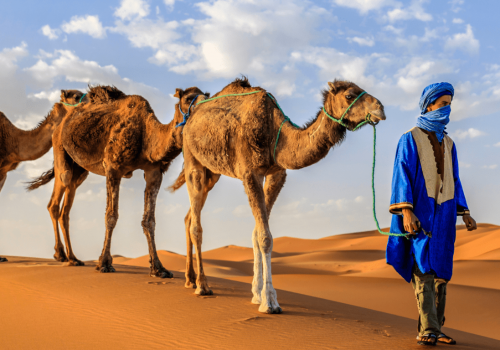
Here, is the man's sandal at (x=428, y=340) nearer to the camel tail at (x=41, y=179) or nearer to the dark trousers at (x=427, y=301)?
the dark trousers at (x=427, y=301)

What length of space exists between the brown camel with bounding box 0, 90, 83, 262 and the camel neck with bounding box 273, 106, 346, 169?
853 cm

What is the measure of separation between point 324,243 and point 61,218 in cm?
3085

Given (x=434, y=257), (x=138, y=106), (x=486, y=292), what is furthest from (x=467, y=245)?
(x=434, y=257)

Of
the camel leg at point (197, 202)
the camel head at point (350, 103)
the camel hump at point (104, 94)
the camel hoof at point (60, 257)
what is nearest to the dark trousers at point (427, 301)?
the camel head at point (350, 103)

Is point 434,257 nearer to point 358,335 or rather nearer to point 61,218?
point 358,335

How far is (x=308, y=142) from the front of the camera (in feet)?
20.1

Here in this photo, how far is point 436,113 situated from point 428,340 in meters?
2.41

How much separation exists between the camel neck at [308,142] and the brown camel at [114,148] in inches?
108

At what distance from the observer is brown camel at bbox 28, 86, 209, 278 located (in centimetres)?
927

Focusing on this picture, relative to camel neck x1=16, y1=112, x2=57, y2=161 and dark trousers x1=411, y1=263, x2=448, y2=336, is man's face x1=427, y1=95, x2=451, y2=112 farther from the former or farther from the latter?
camel neck x1=16, y1=112, x2=57, y2=161

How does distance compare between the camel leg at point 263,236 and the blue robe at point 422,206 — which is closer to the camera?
the blue robe at point 422,206

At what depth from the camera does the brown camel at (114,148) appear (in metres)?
9.27

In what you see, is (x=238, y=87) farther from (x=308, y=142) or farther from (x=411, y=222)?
(x=411, y=222)

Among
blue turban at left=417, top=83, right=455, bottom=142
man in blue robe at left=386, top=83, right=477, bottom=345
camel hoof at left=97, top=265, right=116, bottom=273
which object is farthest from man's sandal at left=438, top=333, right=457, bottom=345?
camel hoof at left=97, top=265, right=116, bottom=273
